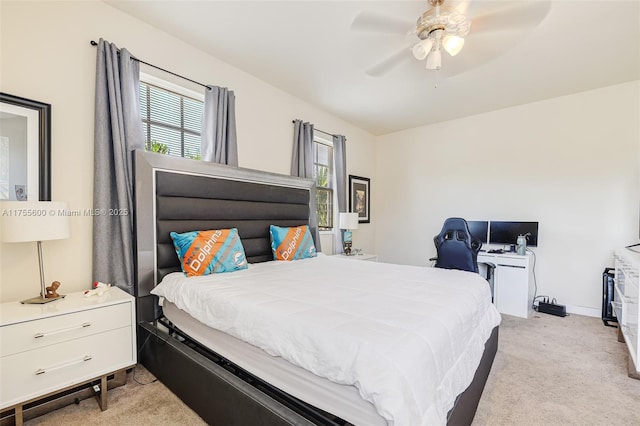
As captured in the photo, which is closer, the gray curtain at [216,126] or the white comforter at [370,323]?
the white comforter at [370,323]

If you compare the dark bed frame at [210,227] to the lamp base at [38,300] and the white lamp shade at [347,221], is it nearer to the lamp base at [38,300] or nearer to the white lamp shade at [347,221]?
the lamp base at [38,300]

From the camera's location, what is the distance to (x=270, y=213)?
10.8ft

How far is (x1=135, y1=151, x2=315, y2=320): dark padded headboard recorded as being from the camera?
234 centimetres

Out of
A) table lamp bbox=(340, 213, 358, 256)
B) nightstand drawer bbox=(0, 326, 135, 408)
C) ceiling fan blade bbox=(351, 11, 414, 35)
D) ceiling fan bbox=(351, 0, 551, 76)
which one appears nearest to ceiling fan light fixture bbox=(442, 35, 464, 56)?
ceiling fan bbox=(351, 0, 551, 76)

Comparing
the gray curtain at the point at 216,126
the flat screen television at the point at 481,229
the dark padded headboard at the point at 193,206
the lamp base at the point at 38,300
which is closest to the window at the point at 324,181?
the dark padded headboard at the point at 193,206

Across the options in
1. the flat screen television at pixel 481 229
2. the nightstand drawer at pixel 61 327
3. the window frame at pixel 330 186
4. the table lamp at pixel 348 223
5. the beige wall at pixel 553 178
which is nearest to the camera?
the nightstand drawer at pixel 61 327

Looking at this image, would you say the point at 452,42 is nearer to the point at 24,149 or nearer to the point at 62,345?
the point at 24,149

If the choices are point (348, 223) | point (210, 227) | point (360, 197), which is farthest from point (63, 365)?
point (360, 197)

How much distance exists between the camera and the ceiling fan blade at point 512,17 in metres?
1.81

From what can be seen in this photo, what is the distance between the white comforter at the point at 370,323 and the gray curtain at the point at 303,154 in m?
1.62

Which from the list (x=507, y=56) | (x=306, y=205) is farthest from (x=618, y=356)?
(x=306, y=205)

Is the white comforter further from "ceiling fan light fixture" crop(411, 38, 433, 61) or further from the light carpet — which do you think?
"ceiling fan light fixture" crop(411, 38, 433, 61)

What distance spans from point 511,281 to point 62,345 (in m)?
4.52

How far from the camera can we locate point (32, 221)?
1.68m
